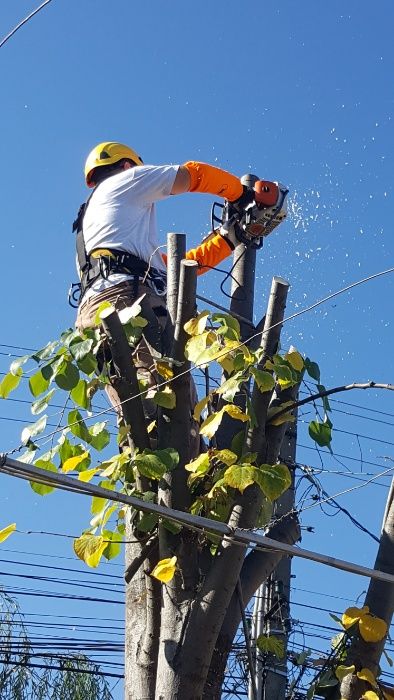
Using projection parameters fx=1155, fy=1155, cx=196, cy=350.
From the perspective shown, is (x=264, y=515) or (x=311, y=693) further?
(x=264, y=515)

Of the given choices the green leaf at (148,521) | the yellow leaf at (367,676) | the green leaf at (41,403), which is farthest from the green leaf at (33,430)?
the yellow leaf at (367,676)

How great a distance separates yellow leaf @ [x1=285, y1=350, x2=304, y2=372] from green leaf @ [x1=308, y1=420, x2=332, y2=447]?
0.96 feet

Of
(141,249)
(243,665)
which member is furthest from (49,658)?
(141,249)

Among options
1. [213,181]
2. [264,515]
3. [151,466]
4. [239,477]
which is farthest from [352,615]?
[213,181]

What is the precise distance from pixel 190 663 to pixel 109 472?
0.72 meters

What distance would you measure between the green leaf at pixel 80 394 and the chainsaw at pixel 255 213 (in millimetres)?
1617

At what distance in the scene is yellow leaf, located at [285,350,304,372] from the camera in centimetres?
396

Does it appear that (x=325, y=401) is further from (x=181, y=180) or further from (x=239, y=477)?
(x=181, y=180)

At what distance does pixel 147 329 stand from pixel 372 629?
1376 millimetres

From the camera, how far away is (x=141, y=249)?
512cm

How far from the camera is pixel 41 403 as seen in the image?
416 centimetres

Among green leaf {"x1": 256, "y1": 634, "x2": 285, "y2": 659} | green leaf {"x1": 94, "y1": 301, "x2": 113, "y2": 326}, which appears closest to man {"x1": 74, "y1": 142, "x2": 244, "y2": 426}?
green leaf {"x1": 94, "y1": 301, "x2": 113, "y2": 326}

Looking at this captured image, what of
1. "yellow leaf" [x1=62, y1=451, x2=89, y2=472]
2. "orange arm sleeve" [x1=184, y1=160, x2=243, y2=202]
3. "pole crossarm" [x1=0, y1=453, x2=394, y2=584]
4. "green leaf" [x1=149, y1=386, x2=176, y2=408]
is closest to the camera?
"pole crossarm" [x1=0, y1=453, x2=394, y2=584]

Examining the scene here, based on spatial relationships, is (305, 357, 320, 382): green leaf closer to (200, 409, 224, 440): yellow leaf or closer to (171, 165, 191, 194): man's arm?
(200, 409, 224, 440): yellow leaf
